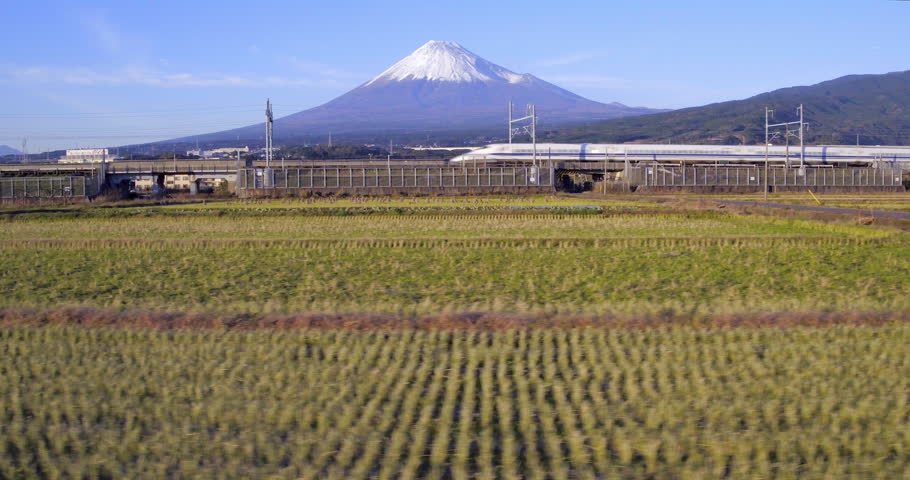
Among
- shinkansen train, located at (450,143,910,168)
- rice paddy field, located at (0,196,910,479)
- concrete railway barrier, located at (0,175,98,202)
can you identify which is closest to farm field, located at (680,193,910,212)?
rice paddy field, located at (0,196,910,479)

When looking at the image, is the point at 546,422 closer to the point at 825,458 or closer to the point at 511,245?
the point at 825,458

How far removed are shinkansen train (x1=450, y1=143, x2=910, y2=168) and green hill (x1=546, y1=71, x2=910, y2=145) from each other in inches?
2083

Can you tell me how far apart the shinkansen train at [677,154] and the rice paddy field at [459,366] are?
42.3 meters

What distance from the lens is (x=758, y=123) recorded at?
133750 millimetres

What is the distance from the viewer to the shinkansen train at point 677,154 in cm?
5547

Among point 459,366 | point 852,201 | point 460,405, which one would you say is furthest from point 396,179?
point 460,405

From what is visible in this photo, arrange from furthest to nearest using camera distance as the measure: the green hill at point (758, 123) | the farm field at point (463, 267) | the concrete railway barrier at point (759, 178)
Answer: the green hill at point (758, 123) < the concrete railway barrier at point (759, 178) < the farm field at point (463, 267)

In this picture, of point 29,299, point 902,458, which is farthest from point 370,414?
point 29,299

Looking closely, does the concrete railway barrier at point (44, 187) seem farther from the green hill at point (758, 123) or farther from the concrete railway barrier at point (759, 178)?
the green hill at point (758, 123)

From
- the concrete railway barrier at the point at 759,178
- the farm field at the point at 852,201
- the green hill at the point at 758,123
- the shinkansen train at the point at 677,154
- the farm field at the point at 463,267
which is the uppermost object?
the green hill at the point at 758,123

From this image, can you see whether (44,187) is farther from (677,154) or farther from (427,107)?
(427,107)

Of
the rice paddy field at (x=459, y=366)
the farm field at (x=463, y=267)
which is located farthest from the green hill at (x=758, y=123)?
the rice paddy field at (x=459, y=366)

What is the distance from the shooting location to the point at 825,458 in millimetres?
4129

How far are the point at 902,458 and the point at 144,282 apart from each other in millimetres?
9145
